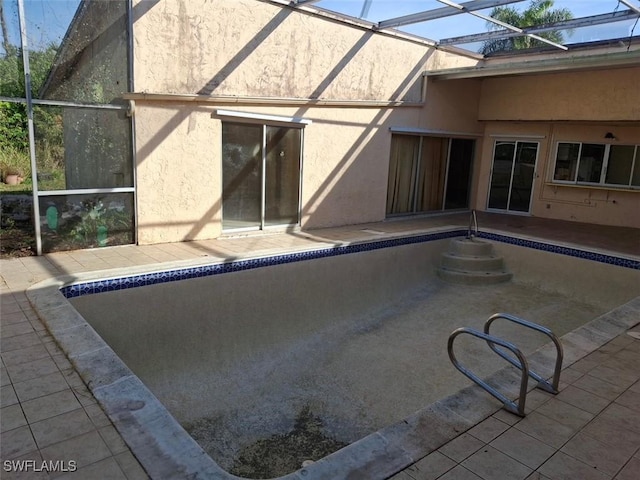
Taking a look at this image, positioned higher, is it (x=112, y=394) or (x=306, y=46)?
(x=306, y=46)

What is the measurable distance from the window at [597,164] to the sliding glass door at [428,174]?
7.27ft

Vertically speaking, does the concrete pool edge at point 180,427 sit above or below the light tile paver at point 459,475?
above

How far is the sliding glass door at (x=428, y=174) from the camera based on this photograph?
10.3 metres

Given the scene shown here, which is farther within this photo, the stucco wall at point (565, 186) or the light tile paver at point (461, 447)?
the stucco wall at point (565, 186)

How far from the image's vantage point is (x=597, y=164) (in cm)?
1060

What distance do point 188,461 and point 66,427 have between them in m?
0.83

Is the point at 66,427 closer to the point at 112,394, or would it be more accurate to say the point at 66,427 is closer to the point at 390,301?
the point at 112,394

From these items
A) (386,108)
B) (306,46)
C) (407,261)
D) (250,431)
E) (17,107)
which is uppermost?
(306,46)

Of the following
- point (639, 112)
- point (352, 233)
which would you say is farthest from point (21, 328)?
point (639, 112)

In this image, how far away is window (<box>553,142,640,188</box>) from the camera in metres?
10.2

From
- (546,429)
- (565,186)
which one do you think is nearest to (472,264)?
(565,186)

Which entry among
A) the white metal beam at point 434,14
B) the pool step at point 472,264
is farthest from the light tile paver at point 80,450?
the white metal beam at point 434,14

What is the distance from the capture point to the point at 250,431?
15.0 ft

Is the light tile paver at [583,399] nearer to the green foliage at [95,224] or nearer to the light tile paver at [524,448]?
the light tile paver at [524,448]
